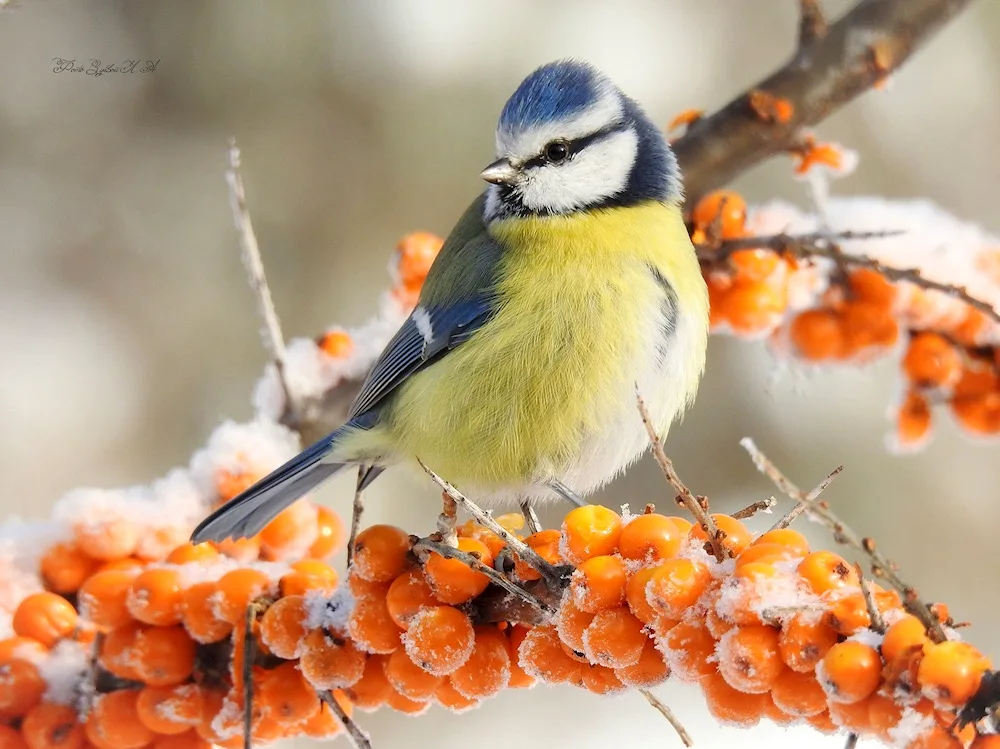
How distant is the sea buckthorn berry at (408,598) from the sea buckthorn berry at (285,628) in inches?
3.7

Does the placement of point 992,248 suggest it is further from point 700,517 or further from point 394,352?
point 700,517

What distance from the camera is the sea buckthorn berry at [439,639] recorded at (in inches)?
30.6

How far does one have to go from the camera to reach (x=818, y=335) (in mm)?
1350

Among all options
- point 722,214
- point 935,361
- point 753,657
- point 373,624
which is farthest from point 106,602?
point 935,361

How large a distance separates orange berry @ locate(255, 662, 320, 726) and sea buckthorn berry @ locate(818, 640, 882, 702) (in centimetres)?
51

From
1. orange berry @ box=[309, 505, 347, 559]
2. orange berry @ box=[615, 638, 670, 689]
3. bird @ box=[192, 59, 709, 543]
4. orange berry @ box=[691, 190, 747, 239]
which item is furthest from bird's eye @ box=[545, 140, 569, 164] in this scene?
orange berry @ box=[615, 638, 670, 689]

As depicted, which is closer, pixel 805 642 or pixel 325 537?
Result: pixel 805 642

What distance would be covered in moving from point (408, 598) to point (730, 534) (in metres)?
0.26

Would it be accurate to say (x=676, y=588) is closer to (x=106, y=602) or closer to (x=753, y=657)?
(x=753, y=657)

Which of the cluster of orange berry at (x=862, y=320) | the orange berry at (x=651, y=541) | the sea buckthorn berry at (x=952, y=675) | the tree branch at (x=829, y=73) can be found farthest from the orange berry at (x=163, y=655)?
the tree branch at (x=829, y=73)

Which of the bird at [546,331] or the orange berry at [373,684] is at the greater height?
the bird at [546,331]

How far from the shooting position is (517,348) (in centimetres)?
119

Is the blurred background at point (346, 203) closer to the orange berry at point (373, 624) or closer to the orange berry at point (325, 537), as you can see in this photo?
the orange berry at point (325, 537)

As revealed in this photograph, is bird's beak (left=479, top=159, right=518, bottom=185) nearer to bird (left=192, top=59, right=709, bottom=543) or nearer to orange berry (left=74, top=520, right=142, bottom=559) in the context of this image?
bird (left=192, top=59, right=709, bottom=543)
